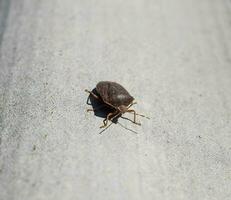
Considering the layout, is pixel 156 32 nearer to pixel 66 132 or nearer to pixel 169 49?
pixel 169 49

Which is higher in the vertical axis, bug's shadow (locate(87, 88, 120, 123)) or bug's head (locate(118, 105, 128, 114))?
bug's head (locate(118, 105, 128, 114))

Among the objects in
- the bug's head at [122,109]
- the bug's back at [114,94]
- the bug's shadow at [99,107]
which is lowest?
the bug's shadow at [99,107]

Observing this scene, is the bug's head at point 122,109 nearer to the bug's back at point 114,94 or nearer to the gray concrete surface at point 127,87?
the bug's back at point 114,94

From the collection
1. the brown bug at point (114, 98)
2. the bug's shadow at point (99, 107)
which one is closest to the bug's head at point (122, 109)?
the brown bug at point (114, 98)

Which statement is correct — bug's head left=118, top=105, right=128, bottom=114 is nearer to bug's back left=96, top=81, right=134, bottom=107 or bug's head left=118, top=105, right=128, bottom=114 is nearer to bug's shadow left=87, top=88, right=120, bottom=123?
bug's back left=96, top=81, right=134, bottom=107

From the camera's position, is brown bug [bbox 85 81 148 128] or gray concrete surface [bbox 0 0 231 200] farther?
brown bug [bbox 85 81 148 128]

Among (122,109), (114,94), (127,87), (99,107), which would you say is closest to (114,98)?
(114,94)

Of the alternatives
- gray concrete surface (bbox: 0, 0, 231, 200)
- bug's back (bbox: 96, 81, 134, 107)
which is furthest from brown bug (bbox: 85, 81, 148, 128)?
gray concrete surface (bbox: 0, 0, 231, 200)
